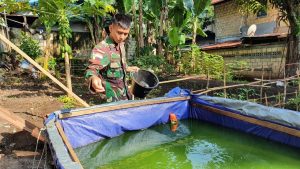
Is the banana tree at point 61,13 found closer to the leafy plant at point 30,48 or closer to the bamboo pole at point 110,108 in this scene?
the bamboo pole at point 110,108

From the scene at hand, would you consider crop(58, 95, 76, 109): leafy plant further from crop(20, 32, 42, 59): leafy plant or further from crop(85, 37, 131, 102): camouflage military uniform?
crop(20, 32, 42, 59): leafy plant

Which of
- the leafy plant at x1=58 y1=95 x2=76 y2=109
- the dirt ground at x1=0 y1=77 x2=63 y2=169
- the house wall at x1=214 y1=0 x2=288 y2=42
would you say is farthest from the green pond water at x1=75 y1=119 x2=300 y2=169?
the house wall at x1=214 y1=0 x2=288 y2=42

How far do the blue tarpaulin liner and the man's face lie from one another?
31.3 inches

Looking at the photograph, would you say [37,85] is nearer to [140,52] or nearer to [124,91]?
[140,52]

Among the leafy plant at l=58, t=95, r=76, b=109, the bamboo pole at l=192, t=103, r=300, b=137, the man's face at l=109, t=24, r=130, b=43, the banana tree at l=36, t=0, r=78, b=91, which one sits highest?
the banana tree at l=36, t=0, r=78, b=91

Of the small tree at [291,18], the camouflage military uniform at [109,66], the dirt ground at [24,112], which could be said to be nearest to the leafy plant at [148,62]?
the dirt ground at [24,112]

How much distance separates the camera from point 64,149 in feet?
7.09

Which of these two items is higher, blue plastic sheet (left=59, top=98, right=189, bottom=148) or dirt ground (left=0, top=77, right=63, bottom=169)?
blue plastic sheet (left=59, top=98, right=189, bottom=148)

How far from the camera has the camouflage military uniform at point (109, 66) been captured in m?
3.18

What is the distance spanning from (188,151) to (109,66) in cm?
137

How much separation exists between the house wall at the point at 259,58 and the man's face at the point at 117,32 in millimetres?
7756

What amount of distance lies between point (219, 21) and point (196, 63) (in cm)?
654

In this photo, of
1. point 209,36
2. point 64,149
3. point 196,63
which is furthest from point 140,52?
point 209,36

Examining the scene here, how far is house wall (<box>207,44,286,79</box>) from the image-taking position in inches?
427
